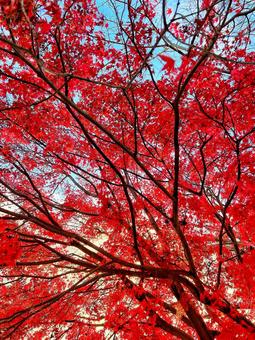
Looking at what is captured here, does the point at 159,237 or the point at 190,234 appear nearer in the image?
the point at 159,237

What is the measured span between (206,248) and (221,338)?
388cm

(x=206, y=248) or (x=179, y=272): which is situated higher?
(x=206, y=248)

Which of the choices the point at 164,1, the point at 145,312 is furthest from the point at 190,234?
the point at 164,1

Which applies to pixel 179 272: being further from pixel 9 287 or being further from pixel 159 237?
pixel 9 287

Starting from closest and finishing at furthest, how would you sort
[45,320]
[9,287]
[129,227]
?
[129,227] < [45,320] < [9,287]

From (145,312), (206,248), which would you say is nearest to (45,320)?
(145,312)

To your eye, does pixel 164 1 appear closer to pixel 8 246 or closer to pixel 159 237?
pixel 8 246

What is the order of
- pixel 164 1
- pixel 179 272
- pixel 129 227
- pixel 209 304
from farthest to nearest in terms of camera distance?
pixel 129 227 < pixel 209 304 < pixel 179 272 < pixel 164 1

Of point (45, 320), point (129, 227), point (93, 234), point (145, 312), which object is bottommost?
point (45, 320)

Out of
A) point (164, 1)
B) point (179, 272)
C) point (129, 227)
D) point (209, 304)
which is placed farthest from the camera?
point (129, 227)

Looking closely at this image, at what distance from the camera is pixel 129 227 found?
7.85 metres

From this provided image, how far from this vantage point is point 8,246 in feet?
17.1

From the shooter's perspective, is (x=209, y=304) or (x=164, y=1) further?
(x=209, y=304)

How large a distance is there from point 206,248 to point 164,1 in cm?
842
